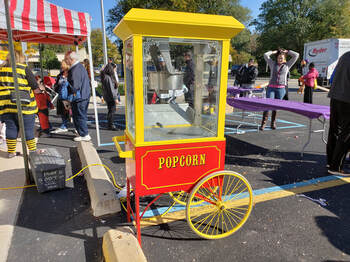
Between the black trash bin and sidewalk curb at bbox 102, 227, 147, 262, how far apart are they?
1485mm

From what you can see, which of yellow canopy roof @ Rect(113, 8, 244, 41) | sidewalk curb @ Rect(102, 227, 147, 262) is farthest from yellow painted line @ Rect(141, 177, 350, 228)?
yellow canopy roof @ Rect(113, 8, 244, 41)

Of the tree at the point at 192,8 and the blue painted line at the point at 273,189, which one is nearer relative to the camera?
the blue painted line at the point at 273,189

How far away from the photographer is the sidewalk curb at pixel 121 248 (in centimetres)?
170

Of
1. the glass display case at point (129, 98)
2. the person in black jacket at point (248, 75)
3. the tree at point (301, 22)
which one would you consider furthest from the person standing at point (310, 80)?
the tree at point (301, 22)

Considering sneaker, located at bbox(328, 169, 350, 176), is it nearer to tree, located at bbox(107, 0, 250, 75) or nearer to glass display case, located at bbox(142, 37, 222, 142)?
glass display case, located at bbox(142, 37, 222, 142)

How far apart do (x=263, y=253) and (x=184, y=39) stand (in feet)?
6.44

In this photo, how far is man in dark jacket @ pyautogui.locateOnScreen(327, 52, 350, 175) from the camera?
324 centimetres

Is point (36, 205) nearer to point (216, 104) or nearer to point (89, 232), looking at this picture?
point (89, 232)

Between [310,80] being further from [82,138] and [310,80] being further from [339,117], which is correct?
[82,138]

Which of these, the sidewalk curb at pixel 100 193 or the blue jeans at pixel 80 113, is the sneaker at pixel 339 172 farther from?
the blue jeans at pixel 80 113

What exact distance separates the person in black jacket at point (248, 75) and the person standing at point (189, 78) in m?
7.06

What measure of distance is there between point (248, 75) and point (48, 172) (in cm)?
762

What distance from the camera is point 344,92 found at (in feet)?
10.7

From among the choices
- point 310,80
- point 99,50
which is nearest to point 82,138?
point 310,80
